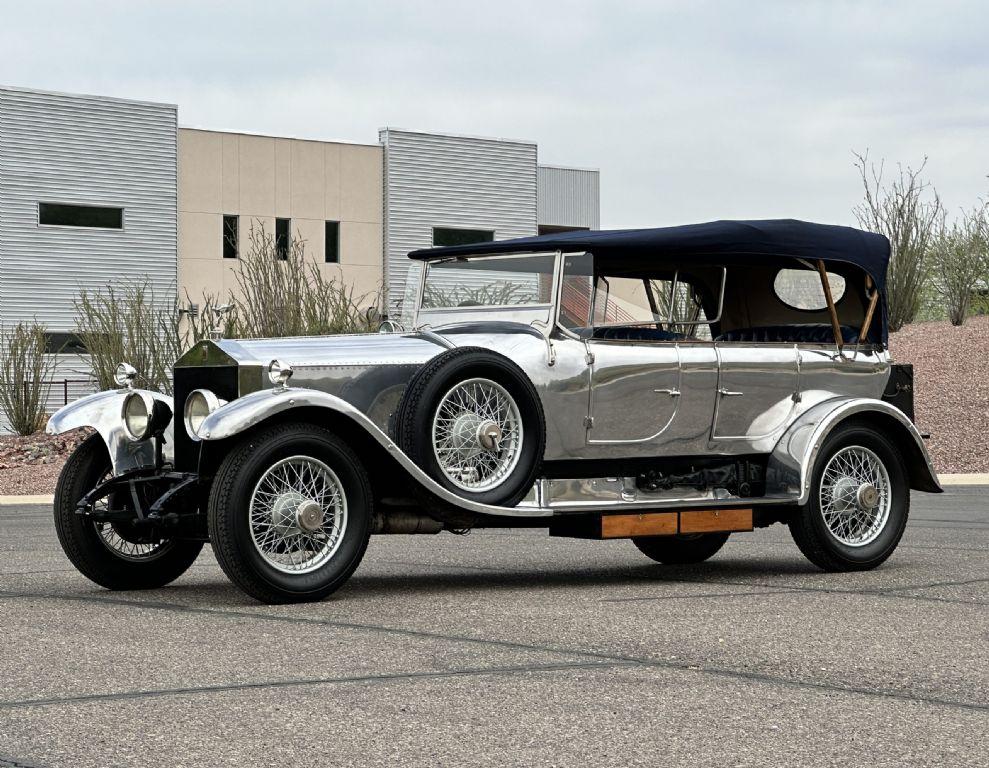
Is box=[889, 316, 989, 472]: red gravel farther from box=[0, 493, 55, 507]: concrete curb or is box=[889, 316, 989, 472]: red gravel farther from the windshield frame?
the windshield frame

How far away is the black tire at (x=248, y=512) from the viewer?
24.0ft

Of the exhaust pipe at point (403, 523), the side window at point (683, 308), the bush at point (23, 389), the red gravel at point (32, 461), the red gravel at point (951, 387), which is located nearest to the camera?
the exhaust pipe at point (403, 523)

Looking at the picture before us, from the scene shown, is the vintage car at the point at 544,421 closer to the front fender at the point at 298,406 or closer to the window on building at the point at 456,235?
the front fender at the point at 298,406

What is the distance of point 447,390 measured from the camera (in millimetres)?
7992

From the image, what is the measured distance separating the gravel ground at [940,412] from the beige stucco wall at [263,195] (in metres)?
16.6

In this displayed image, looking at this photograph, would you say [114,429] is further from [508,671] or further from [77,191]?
[77,191]

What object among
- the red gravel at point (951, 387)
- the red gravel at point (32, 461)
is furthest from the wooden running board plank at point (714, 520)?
the red gravel at point (951, 387)

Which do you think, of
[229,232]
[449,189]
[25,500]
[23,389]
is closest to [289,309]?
[23,389]

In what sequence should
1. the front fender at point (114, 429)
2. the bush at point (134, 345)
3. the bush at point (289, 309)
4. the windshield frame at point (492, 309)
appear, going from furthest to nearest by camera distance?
the bush at point (134, 345)
the bush at point (289, 309)
the windshield frame at point (492, 309)
the front fender at point (114, 429)

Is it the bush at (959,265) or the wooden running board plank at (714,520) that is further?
the bush at (959,265)

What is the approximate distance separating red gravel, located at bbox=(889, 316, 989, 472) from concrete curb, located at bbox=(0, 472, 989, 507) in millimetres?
1246

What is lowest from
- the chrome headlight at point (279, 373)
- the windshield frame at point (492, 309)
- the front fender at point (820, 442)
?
the front fender at point (820, 442)

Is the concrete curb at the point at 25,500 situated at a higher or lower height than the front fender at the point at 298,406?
Answer: lower

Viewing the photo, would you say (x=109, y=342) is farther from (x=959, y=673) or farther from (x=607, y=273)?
(x=959, y=673)
